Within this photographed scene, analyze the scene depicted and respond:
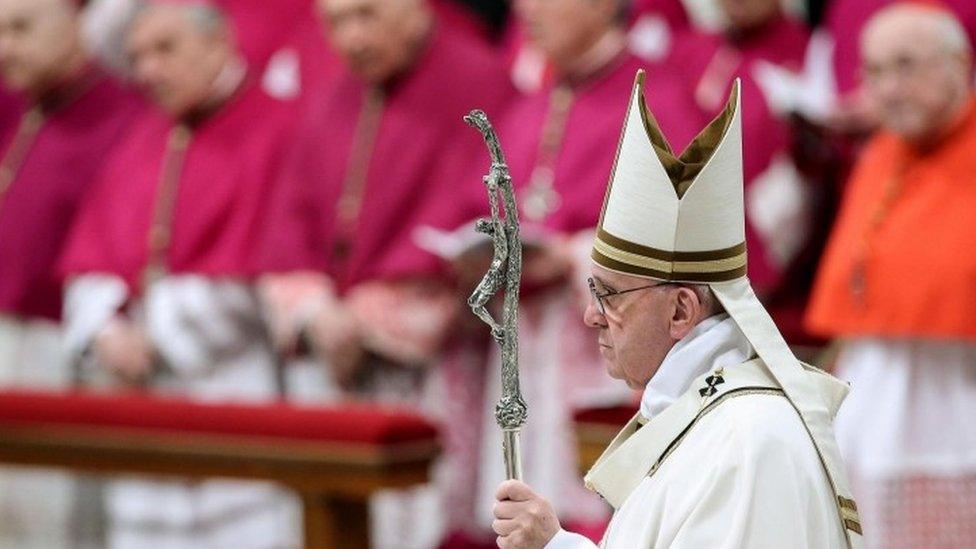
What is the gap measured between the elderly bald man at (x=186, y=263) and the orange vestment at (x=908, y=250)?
244cm

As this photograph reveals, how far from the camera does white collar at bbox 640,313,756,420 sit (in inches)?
147

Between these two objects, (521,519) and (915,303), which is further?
(915,303)

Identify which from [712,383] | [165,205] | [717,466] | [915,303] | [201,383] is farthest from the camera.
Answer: [165,205]

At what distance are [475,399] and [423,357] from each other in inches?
10.5

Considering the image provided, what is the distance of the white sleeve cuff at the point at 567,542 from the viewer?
12.0 ft

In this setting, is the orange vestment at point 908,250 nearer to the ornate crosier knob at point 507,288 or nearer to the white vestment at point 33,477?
the ornate crosier knob at point 507,288

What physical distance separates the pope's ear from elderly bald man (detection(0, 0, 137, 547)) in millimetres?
5436

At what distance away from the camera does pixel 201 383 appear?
320 inches

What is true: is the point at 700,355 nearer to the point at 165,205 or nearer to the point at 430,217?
the point at 430,217

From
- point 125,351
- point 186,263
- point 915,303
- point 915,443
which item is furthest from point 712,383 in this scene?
point 186,263

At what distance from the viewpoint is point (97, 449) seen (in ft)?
23.2

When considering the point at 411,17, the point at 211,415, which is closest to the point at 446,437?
the point at 211,415

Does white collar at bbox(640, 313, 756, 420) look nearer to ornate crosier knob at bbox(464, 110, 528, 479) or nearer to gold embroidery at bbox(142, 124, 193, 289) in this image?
ornate crosier knob at bbox(464, 110, 528, 479)

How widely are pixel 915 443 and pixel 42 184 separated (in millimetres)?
4084
